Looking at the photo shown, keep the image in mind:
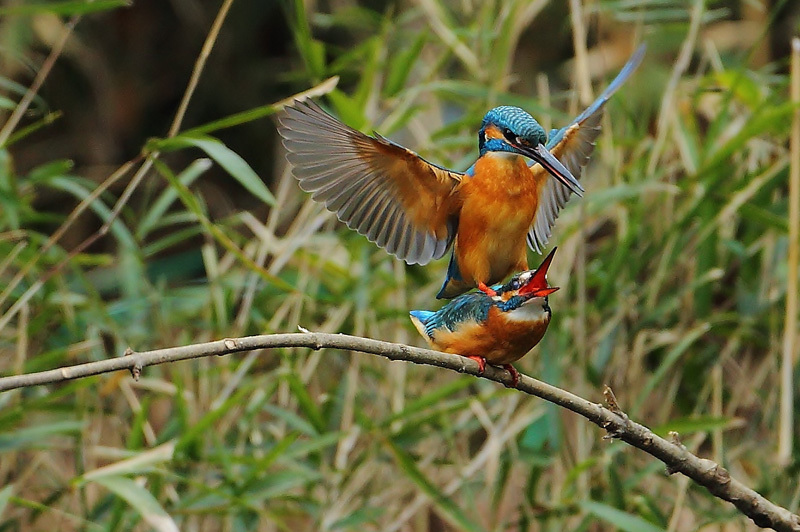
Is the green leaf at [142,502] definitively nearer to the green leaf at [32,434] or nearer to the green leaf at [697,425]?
the green leaf at [32,434]

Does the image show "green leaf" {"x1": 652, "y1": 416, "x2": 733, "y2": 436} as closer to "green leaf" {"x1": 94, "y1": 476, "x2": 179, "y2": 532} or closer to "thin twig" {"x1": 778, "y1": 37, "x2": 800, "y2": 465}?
"thin twig" {"x1": 778, "y1": 37, "x2": 800, "y2": 465}

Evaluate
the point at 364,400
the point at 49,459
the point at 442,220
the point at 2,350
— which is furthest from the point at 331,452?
the point at 442,220

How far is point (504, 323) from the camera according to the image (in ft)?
4.57

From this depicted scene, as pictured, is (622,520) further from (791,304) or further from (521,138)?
(521,138)

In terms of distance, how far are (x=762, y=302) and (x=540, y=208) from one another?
0.88 m

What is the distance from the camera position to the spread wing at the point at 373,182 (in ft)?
5.01

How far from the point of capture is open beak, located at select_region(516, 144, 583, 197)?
4.64 feet

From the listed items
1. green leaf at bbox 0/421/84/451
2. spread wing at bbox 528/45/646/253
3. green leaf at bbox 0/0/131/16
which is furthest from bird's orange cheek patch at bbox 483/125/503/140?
green leaf at bbox 0/421/84/451

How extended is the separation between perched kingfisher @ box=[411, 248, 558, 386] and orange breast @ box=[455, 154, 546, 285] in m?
0.17

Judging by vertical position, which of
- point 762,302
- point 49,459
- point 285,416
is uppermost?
point 762,302

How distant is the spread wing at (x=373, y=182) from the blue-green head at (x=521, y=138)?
11 cm

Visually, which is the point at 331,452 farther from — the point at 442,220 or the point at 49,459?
the point at 442,220

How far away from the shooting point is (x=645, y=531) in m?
1.96

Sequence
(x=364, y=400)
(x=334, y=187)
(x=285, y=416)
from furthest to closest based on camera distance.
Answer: (x=364, y=400) < (x=285, y=416) < (x=334, y=187)
